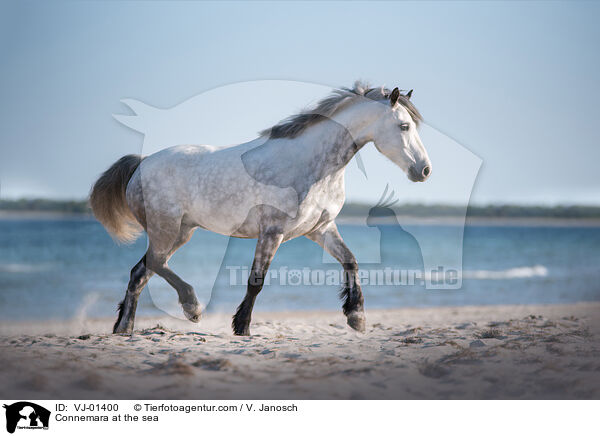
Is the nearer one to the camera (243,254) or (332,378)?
(332,378)

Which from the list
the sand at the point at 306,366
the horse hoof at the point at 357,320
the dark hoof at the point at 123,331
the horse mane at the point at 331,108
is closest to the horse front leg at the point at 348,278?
the horse hoof at the point at 357,320

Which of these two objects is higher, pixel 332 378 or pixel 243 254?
pixel 243 254

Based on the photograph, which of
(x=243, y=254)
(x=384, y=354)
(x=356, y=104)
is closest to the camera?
(x=384, y=354)

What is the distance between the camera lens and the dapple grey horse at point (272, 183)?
4.07 m

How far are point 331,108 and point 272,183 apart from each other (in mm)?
843

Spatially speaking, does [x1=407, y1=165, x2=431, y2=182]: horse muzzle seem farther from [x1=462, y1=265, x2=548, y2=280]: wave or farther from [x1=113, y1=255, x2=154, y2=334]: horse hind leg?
[x1=462, y1=265, x2=548, y2=280]: wave

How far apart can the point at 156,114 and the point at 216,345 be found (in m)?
2.32

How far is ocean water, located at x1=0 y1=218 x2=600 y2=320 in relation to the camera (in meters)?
8.83

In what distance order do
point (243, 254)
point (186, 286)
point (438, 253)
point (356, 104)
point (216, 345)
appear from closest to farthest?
point (216, 345) < point (356, 104) < point (186, 286) < point (243, 254) < point (438, 253)

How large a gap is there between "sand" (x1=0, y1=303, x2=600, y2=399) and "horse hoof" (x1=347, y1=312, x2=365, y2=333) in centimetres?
12

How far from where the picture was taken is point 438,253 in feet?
71.7

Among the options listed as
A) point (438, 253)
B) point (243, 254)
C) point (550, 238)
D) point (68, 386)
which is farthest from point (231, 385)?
point (550, 238)

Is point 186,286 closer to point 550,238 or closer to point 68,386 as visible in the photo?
point 68,386
